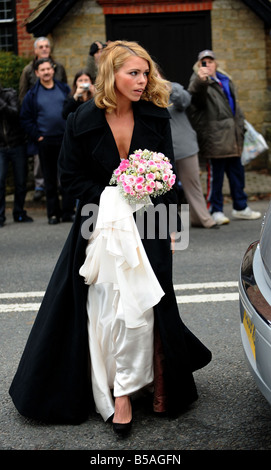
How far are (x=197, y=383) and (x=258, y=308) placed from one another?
4.43 feet

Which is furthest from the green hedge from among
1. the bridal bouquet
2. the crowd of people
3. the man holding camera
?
the bridal bouquet

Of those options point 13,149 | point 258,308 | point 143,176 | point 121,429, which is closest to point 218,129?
point 13,149

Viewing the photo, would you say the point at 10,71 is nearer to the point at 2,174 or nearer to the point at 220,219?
the point at 2,174

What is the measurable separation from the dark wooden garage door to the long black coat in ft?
37.7

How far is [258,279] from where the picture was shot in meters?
3.84

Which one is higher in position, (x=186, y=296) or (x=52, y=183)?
(x=52, y=183)

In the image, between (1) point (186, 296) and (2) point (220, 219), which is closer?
(1) point (186, 296)

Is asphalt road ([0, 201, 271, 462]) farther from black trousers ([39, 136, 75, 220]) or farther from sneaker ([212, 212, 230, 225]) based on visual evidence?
black trousers ([39, 136, 75, 220])

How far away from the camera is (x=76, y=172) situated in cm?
444

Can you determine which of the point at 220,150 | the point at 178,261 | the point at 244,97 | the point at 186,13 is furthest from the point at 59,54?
the point at 178,261

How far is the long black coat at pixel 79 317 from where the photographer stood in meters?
4.29

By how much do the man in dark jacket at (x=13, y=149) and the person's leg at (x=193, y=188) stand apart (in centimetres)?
233

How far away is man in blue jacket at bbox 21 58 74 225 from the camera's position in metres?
10.8

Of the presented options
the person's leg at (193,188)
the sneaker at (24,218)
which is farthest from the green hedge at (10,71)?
the person's leg at (193,188)
